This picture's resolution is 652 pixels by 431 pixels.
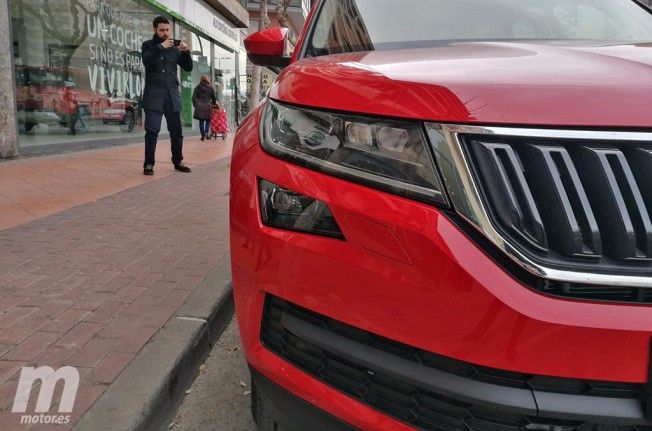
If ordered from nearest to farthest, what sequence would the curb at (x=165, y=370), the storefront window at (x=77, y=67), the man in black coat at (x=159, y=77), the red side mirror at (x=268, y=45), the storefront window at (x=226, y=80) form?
1. the curb at (x=165, y=370)
2. the red side mirror at (x=268, y=45)
3. the man in black coat at (x=159, y=77)
4. the storefront window at (x=77, y=67)
5. the storefront window at (x=226, y=80)

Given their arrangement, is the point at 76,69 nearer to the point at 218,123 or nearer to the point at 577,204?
the point at 218,123

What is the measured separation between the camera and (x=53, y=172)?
23.4ft

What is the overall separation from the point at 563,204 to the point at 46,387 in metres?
1.93

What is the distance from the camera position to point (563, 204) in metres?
1.18

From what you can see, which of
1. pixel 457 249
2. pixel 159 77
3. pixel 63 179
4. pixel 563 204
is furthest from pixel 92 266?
pixel 159 77

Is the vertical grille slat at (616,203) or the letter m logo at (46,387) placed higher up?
the vertical grille slat at (616,203)

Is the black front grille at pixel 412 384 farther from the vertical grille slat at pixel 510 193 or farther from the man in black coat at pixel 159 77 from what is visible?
the man in black coat at pixel 159 77

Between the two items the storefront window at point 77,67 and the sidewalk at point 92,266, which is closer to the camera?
the sidewalk at point 92,266

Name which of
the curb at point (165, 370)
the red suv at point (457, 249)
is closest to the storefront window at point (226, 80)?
the curb at point (165, 370)

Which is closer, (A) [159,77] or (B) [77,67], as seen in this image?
(A) [159,77]

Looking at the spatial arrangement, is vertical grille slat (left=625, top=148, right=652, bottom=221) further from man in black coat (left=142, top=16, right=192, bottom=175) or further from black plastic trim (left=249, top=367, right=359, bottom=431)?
man in black coat (left=142, top=16, right=192, bottom=175)

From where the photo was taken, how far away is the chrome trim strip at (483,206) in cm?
115

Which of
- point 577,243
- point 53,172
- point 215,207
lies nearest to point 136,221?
point 215,207

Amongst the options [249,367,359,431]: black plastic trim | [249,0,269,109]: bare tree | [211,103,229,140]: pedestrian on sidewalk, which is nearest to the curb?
[249,367,359,431]: black plastic trim
